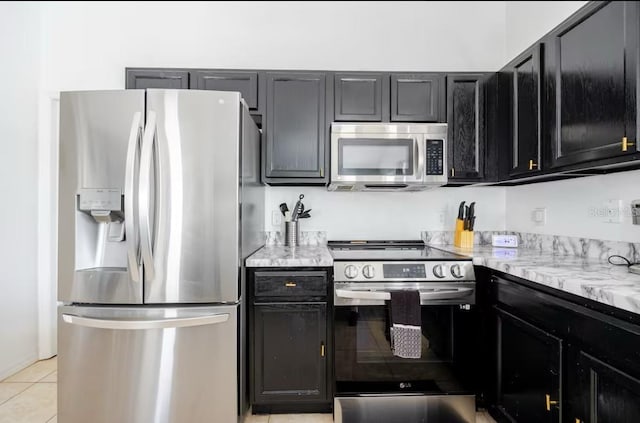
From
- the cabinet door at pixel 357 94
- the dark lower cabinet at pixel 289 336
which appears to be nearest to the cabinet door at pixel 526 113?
the cabinet door at pixel 357 94

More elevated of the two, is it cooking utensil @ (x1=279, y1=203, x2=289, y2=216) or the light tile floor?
cooking utensil @ (x1=279, y1=203, x2=289, y2=216)

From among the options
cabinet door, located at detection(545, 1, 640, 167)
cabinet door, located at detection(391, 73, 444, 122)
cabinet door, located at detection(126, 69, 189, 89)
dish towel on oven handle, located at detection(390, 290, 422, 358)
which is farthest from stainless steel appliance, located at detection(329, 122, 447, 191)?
cabinet door, located at detection(126, 69, 189, 89)

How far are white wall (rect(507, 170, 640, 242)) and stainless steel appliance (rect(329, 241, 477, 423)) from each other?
69 cm

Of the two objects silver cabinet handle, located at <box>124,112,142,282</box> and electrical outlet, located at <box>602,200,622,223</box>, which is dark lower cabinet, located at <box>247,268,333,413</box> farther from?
electrical outlet, located at <box>602,200,622,223</box>

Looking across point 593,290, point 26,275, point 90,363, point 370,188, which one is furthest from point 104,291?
point 593,290

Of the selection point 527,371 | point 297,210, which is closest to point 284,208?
point 297,210

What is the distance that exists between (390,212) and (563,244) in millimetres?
1100

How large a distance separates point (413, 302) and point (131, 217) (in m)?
1.40

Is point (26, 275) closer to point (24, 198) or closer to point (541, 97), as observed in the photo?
point (24, 198)

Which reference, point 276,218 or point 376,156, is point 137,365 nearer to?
point 276,218

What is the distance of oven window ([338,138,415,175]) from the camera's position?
2.10m

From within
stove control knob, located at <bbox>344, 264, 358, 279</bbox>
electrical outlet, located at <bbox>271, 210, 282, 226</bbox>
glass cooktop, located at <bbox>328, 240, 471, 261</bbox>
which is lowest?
stove control knob, located at <bbox>344, 264, 358, 279</bbox>

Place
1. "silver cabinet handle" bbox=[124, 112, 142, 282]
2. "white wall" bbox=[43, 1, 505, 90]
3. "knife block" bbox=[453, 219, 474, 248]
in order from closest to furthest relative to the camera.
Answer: "silver cabinet handle" bbox=[124, 112, 142, 282] < "knife block" bbox=[453, 219, 474, 248] < "white wall" bbox=[43, 1, 505, 90]

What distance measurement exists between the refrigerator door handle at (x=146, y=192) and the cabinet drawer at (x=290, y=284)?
545 millimetres
